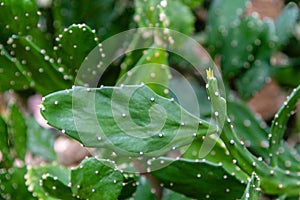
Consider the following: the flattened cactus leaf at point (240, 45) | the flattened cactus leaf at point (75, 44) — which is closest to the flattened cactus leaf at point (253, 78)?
the flattened cactus leaf at point (240, 45)

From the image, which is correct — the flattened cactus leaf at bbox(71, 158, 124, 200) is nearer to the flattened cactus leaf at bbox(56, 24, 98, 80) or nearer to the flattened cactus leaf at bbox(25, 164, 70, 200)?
the flattened cactus leaf at bbox(25, 164, 70, 200)

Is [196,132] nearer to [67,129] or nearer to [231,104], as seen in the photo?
[67,129]

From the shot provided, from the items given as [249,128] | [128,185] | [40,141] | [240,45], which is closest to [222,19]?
[240,45]

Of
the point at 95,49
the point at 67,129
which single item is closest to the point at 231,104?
the point at 95,49

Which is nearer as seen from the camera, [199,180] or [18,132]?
[199,180]

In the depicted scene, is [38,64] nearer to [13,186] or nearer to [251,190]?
[13,186]

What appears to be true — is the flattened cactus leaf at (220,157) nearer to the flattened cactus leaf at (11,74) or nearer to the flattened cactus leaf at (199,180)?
the flattened cactus leaf at (199,180)
